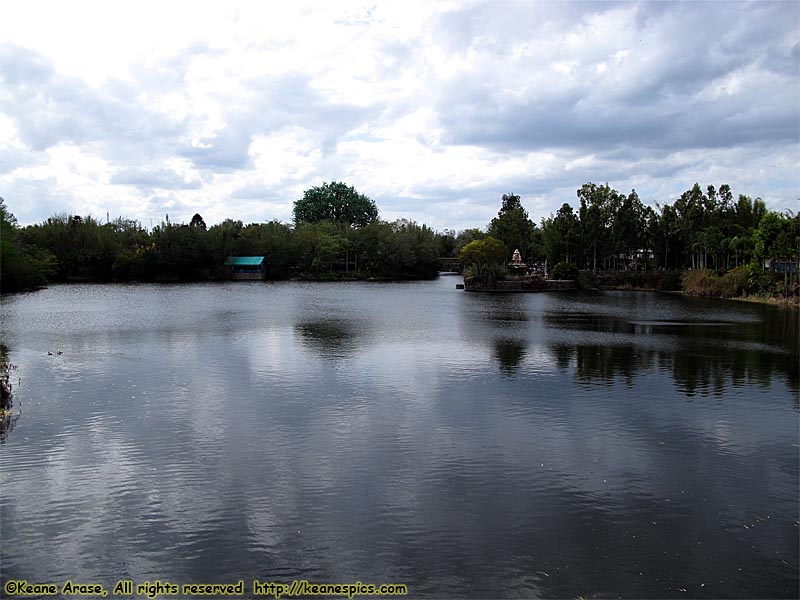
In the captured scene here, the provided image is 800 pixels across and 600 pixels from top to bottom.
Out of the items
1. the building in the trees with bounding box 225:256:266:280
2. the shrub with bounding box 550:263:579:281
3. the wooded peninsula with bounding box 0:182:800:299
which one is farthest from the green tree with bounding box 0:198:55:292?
the shrub with bounding box 550:263:579:281

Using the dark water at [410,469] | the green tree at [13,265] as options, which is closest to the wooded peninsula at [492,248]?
the green tree at [13,265]

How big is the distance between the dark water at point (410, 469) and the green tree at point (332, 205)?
311ft

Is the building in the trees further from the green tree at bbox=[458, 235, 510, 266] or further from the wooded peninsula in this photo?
the green tree at bbox=[458, 235, 510, 266]

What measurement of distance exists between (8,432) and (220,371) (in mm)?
6634

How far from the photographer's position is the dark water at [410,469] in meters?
7.82

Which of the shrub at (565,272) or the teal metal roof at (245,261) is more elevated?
the teal metal roof at (245,261)

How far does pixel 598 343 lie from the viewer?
2539cm

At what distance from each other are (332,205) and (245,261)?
35981mm

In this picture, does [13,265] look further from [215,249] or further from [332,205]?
[332,205]

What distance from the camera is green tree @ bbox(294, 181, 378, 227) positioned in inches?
4582

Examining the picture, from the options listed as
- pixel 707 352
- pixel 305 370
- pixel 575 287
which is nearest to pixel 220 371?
pixel 305 370

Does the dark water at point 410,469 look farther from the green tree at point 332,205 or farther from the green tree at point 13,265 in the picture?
the green tree at point 332,205

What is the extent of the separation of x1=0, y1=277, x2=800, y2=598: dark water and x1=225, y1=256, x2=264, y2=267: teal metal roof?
60838mm

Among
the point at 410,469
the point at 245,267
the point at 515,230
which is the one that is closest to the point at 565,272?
the point at 515,230
